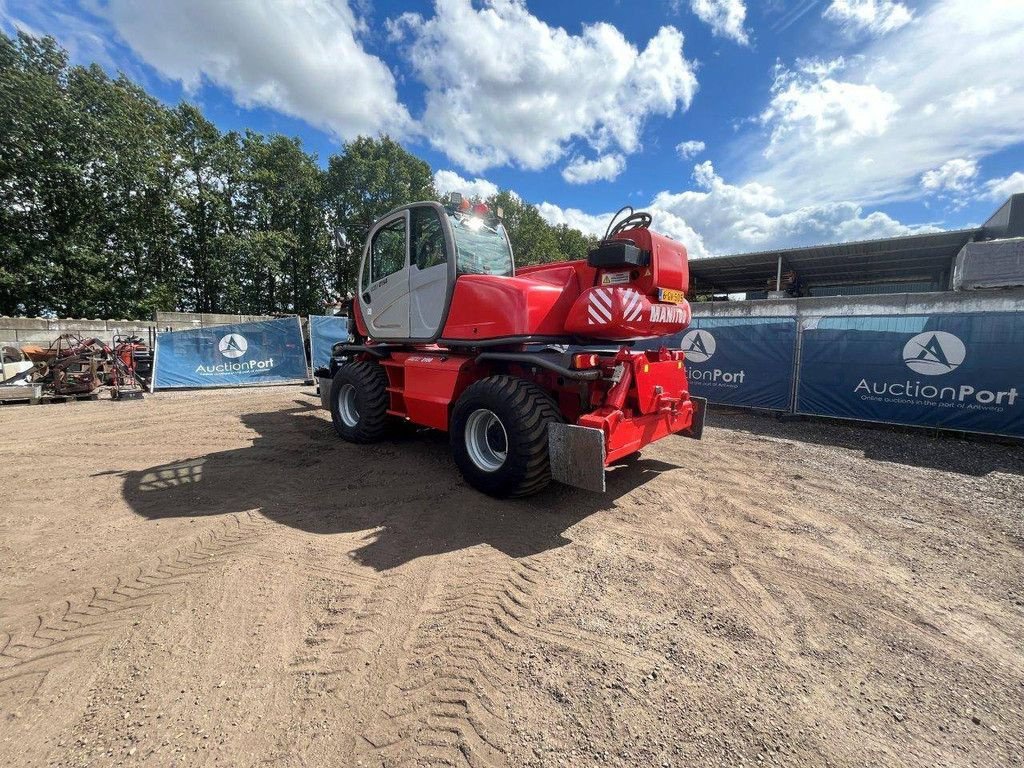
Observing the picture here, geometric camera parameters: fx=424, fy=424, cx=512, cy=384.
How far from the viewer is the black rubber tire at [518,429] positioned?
3.84m

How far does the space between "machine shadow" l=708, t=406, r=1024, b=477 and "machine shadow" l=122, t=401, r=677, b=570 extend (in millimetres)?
3215

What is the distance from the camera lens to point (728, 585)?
9.49 feet

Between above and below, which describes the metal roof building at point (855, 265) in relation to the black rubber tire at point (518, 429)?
above

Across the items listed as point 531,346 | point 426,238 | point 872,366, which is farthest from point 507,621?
point 872,366

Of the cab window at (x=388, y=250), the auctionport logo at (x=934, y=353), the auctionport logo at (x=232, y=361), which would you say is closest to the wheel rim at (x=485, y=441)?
the cab window at (x=388, y=250)

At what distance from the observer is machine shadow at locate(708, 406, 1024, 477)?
5.53 meters

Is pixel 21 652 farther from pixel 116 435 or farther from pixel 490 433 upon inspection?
pixel 116 435

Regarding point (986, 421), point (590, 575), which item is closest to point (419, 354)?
point (590, 575)

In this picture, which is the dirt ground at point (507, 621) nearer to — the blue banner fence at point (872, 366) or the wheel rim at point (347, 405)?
the wheel rim at point (347, 405)

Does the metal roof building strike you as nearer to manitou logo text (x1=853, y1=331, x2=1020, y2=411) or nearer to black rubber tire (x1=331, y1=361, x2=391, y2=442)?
manitou logo text (x1=853, y1=331, x2=1020, y2=411)

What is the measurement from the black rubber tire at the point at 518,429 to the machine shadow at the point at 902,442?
4.95m

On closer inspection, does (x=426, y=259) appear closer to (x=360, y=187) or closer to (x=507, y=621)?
(x=507, y=621)

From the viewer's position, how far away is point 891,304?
27.3ft

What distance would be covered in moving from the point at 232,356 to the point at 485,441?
37.7 ft
